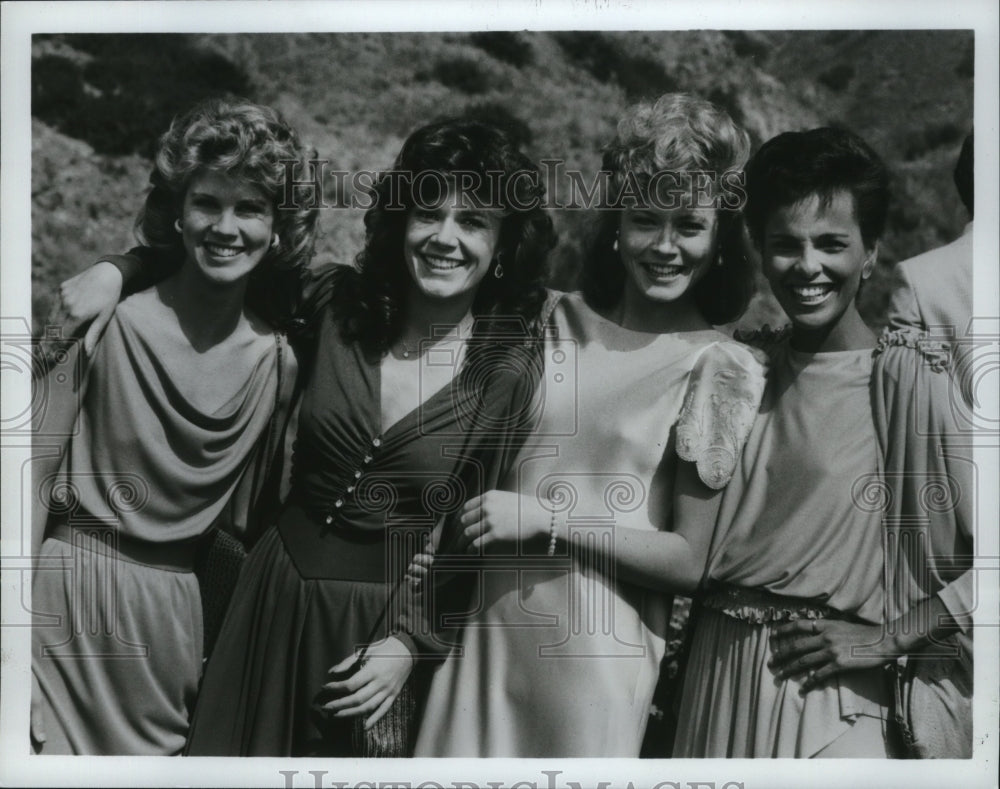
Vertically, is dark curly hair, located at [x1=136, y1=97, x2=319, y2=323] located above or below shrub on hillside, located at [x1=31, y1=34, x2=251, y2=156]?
below

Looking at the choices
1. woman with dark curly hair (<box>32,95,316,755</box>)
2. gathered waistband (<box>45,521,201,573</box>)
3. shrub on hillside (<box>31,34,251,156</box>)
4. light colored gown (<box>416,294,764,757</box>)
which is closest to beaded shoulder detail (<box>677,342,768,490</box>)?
light colored gown (<box>416,294,764,757</box>)

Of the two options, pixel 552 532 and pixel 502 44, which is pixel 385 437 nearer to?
pixel 552 532

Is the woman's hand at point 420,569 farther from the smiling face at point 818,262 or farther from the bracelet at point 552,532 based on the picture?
the smiling face at point 818,262

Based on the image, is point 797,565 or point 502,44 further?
point 502,44

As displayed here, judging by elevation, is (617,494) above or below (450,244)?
below

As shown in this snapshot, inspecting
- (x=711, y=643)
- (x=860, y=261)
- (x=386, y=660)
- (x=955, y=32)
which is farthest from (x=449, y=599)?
(x=955, y=32)

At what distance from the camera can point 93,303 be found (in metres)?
3.56

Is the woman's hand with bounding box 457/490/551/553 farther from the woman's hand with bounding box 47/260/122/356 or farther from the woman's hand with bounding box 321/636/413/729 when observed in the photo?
the woman's hand with bounding box 47/260/122/356

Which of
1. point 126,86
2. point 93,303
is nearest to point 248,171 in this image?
point 126,86

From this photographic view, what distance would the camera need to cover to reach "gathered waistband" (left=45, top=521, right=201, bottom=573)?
354cm

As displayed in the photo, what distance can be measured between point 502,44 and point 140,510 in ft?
5.71

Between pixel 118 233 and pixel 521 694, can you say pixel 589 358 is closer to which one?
pixel 521 694

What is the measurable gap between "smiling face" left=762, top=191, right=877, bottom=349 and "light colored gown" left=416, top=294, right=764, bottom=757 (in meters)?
0.30

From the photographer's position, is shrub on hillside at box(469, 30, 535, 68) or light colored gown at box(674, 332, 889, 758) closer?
light colored gown at box(674, 332, 889, 758)
